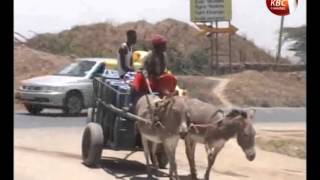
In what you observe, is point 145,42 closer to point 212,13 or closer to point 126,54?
point 212,13

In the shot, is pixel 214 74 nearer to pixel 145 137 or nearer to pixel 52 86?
pixel 52 86

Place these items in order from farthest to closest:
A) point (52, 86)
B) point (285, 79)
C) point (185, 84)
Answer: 1. point (285, 79)
2. point (185, 84)
3. point (52, 86)

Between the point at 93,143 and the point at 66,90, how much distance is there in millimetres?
9602

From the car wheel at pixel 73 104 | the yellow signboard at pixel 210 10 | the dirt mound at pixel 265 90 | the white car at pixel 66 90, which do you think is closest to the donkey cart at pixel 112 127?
the white car at pixel 66 90

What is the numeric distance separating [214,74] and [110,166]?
27183 mm

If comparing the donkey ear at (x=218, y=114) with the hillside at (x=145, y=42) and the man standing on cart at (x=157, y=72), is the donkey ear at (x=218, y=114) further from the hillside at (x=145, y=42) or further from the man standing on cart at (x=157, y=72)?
the hillside at (x=145, y=42)

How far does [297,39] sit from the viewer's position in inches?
1556

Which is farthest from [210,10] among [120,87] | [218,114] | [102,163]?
[218,114]

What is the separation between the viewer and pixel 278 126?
68.7ft

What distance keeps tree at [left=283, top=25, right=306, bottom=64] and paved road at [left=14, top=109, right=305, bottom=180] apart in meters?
22.2

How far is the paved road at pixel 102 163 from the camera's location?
11.3m

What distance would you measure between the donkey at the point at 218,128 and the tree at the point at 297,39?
1029 inches

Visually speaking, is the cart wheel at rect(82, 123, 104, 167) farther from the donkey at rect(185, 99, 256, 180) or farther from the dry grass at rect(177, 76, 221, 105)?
the dry grass at rect(177, 76, 221, 105)
